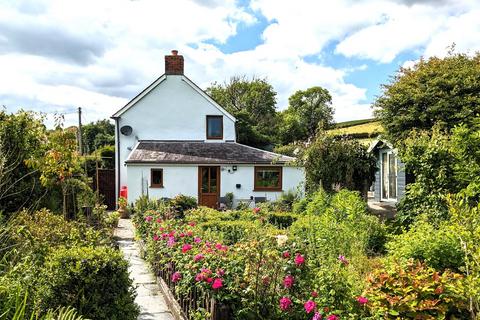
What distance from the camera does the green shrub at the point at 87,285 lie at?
4.25 meters

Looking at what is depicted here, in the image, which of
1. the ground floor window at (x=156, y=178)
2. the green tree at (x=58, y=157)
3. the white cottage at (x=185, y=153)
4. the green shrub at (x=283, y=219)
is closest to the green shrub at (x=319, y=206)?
the green shrub at (x=283, y=219)

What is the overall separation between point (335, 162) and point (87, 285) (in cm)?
1133

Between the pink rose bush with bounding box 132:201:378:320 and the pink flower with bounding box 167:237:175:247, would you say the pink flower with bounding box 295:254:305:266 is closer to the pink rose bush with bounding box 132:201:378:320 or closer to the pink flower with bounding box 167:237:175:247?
the pink rose bush with bounding box 132:201:378:320

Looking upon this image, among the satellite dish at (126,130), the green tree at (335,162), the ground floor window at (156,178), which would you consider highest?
the satellite dish at (126,130)

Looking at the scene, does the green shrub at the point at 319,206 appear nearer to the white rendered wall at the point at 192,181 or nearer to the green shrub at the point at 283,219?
the green shrub at the point at 283,219

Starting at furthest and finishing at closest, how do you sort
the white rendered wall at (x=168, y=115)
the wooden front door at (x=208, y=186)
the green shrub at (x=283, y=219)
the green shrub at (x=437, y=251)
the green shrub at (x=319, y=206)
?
the white rendered wall at (x=168, y=115)
the wooden front door at (x=208, y=186)
the green shrub at (x=283, y=219)
the green shrub at (x=319, y=206)
the green shrub at (x=437, y=251)

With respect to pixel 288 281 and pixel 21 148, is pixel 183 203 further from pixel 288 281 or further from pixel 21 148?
pixel 288 281

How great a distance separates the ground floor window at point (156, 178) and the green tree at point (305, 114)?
83.1ft

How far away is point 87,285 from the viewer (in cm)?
432

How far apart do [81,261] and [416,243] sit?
4522mm

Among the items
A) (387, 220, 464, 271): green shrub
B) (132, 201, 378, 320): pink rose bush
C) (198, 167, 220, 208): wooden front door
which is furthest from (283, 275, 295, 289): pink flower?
(198, 167, 220, 208): wooden front door

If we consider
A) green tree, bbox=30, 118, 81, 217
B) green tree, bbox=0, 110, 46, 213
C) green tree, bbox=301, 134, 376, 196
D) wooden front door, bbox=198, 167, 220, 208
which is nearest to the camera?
green tree, bbox=30, 118, 81, 217

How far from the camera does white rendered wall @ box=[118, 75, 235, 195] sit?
22.5 meters

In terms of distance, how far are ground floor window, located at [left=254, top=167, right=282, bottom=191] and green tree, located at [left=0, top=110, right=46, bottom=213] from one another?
40.4 ft
